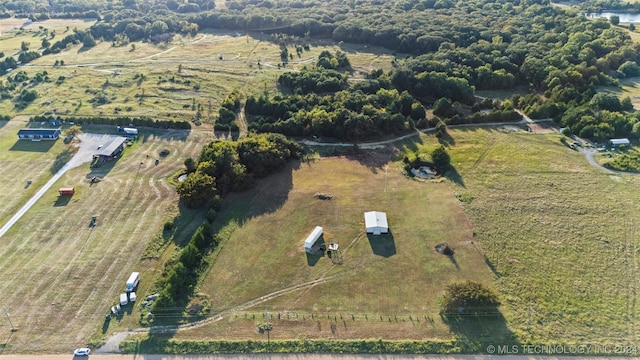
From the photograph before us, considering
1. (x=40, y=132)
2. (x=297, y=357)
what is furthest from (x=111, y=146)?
(x=297, y=357)

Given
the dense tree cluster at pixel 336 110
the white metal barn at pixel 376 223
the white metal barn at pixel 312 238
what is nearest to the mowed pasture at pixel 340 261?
the white metal barn at pixel 376 223

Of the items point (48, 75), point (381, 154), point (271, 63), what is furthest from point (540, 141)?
point (48, 75)

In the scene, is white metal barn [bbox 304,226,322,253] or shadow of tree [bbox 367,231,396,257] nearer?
shadow of tree [bbox 367,231,396,257]

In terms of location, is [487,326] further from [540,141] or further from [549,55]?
[549,55]

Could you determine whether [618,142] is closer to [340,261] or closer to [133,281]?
[340,261]

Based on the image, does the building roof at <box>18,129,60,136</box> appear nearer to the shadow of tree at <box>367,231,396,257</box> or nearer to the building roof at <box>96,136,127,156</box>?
the building roof at <box>96,136,127,156</box>

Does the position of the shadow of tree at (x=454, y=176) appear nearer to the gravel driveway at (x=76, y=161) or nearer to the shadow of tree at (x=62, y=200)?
the shadow of tree at (x=62, y=200)

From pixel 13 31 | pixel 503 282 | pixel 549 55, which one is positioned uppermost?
pixel 549 55

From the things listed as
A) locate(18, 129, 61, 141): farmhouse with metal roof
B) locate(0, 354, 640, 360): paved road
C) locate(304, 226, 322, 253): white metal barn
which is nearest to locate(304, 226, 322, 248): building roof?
locate(304, 226, 322, 253): white metal barn
